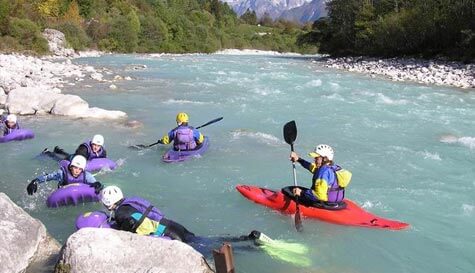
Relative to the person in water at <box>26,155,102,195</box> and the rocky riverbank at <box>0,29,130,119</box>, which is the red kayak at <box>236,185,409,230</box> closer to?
the person in water at <box>26,155,102,195</box>

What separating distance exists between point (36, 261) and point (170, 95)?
11.5 m

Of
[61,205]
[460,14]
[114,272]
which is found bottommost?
[61,205]

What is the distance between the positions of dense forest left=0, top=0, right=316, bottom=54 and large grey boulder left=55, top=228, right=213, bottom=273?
27.8m

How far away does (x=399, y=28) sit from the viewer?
2792cm

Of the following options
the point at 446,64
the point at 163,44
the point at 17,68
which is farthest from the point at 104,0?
the point at 446,64

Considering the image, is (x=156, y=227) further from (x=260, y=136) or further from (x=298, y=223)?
(x=260, y=136)

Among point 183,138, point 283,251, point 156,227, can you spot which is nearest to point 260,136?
point 183,138

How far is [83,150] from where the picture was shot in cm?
737

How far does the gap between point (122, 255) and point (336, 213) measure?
2.79 m

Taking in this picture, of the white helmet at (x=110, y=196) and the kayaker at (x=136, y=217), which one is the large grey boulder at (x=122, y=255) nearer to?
the kayaker at (x=136, y=217)

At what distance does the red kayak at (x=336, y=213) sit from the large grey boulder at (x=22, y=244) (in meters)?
2.65

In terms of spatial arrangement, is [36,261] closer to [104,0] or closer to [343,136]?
[343,136]

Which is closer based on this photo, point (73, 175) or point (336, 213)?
point (336, 213)

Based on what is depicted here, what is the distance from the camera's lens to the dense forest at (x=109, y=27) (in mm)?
30500
